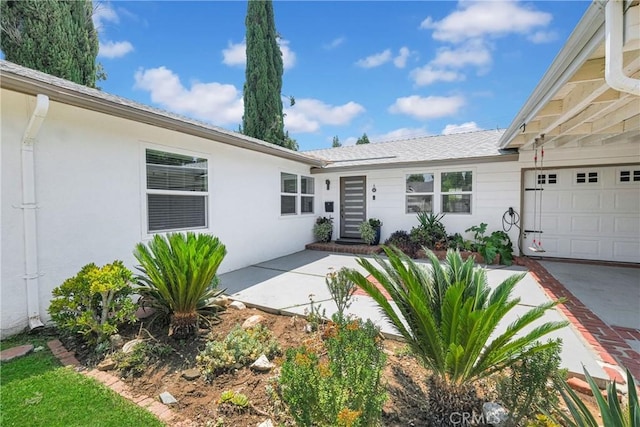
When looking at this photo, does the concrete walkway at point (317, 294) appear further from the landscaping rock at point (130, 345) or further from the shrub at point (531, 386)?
the landscaping rock at point (130, 345)

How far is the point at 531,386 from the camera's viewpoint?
2.02 metres

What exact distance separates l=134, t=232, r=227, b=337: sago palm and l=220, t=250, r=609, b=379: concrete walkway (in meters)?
1.24

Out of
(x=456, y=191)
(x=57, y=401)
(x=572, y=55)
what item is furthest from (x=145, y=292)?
(x=456, y=191)

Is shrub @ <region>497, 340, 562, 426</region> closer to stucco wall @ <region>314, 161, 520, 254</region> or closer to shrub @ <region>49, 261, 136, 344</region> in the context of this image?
shrub @ <region>49, 261, 136, 344</region>

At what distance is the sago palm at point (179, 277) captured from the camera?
3449 millimetres

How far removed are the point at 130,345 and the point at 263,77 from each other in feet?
48.3

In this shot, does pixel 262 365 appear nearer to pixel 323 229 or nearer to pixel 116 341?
pixel 116 341

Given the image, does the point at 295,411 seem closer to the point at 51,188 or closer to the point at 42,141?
the point at 51,188

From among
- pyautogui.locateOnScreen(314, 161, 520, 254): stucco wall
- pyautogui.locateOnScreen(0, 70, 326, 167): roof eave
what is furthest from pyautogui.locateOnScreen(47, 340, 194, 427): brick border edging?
pyautogui.locateOnScreen(314, 161, 520, 254): stucco wall

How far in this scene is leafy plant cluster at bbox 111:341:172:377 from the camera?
2881 millimetres

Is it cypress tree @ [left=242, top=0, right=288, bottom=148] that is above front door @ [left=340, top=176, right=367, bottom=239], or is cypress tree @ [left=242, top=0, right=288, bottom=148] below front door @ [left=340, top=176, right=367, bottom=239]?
above

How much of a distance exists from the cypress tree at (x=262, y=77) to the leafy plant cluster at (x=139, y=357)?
43.8 ft

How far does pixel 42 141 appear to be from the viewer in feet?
12.3

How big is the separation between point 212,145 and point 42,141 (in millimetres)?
2878
